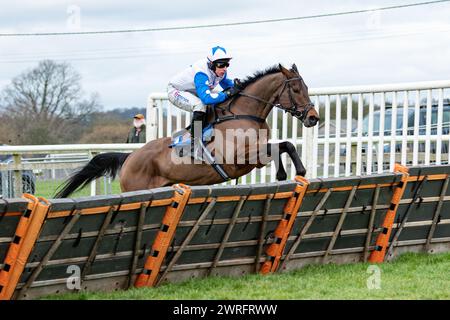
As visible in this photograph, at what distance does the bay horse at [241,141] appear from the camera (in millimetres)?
9375

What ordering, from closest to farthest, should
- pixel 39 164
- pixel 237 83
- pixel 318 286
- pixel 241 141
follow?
pixel 318 286 < pixel 241 141 < pixel 237 83 < pixel 39 164

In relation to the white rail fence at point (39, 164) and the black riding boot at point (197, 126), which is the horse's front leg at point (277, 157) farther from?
the white rail fence at point (39, 164)

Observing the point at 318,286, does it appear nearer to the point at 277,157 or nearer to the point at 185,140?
the point at 277,157

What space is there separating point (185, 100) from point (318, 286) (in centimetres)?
394

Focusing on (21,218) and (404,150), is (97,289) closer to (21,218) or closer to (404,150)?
(21,218)

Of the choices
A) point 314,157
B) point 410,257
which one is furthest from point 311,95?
point 410,257

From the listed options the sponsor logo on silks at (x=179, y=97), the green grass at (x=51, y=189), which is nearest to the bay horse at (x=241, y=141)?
the sponsor logo on silks at (x=179, y=97)

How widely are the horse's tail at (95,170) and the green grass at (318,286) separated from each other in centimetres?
400

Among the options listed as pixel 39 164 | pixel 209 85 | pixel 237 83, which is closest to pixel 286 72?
pixel 237 83

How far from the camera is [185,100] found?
391 inches

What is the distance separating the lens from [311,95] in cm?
1093

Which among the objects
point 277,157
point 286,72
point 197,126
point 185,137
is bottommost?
point 277,157

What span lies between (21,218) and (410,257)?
3.70m

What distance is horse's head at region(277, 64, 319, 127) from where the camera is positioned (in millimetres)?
9359
